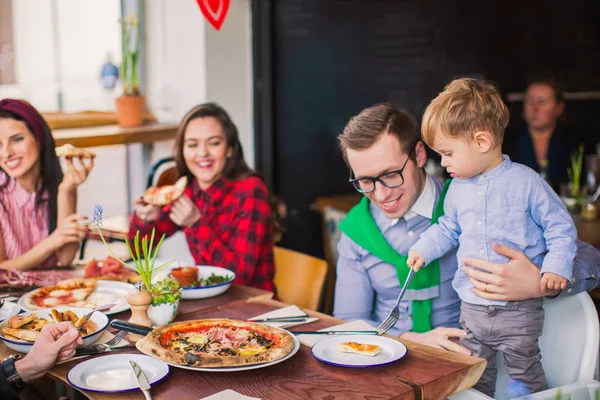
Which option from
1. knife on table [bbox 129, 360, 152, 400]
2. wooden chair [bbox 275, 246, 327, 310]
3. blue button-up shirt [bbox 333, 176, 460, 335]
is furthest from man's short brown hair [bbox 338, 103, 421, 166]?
knife on table [bbox 129, 360, 152, 400]

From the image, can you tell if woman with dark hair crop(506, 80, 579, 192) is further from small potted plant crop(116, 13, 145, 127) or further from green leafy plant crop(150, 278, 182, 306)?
green leafy plant crop(150, 278, 182, 306)

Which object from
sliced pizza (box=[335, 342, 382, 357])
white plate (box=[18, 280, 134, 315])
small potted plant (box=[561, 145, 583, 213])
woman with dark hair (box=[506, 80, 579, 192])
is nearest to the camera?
sliced pizza (box=[335, 342, 382, 357])

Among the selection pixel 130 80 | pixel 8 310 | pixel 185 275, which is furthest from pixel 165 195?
pixel 130 80

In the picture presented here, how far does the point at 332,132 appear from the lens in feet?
15.8

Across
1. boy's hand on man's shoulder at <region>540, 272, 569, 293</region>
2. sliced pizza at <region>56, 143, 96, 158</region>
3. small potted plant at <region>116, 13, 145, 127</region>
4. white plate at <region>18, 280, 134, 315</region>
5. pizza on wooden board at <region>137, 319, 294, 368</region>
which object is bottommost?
white plate at <region>18, 280, 134, 315</region>

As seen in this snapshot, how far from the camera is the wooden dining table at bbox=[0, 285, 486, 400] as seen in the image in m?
1.66

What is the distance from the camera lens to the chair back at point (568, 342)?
6.52 feet

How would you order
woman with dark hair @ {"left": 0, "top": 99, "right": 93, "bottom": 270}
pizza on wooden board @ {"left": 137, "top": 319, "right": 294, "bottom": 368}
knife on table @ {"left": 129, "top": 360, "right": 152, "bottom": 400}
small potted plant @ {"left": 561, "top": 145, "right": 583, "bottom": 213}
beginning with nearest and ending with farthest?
knife on table @ {"left": 129, "top": 360, "right": 152, "bottom": 400} → pizza on wooden board @ {"left": 137, "top": 319, "right": 294, "bottom": 368} → woman with dark hair @ {"left": 0, "top": 99, "right": 93, "bottom": 270} → small potted plant @ {"left": 561, "top": 145, "right": 583, "bottom": 213}

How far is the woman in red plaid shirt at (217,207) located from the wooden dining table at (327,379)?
94cm

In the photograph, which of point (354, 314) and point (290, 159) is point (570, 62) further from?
point (354, 314)

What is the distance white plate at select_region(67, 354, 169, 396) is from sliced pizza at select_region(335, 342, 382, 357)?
41 cm

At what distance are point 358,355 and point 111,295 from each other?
0.87 m

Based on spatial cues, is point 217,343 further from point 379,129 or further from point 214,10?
point 214,10

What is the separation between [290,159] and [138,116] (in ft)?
3.16
